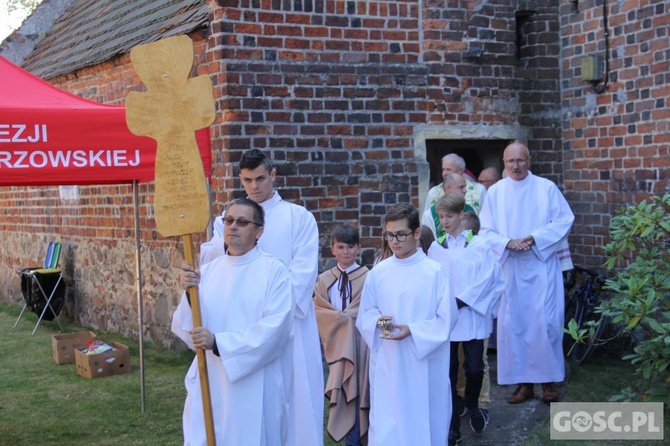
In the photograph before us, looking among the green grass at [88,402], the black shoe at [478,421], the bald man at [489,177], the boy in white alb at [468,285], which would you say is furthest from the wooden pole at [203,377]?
the bald man at [489,177]

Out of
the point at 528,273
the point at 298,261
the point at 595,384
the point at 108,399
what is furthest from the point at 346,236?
the point at 108,399

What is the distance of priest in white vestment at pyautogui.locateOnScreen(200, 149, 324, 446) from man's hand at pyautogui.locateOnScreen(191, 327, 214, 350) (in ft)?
3.19

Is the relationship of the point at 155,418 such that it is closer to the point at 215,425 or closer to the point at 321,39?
the point at 215,425

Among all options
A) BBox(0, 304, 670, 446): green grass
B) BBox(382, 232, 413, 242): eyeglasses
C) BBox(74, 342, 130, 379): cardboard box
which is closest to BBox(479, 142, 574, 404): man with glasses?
BBox(0, 304, 670, 446): green grass

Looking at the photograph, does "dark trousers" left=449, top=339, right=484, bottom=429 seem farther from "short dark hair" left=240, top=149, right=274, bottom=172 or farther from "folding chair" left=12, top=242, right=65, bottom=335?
"folding chair" left=12, top=242, right=65, bottom=335

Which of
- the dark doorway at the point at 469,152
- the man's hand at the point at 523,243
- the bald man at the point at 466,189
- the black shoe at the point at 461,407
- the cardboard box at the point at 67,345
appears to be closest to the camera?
the black shoe at the point at 461,407

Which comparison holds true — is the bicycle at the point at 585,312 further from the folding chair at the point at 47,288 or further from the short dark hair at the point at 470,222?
the folding chair at the point at 47,288

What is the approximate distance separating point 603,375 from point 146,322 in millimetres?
4965

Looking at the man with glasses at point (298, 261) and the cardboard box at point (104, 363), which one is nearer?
the man with glasses at point (298, 261)

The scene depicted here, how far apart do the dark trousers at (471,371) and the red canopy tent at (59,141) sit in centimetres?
246

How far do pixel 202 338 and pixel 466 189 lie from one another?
4339mm

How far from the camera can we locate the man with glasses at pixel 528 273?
7.30m

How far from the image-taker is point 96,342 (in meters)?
9.18

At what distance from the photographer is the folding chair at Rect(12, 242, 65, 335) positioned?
12.0m
